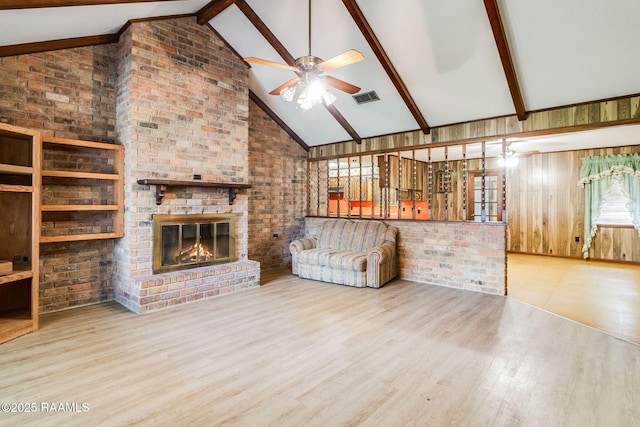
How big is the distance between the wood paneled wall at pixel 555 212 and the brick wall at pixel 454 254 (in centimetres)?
462

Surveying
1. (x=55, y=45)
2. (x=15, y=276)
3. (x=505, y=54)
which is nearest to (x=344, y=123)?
(x=505, y=54)

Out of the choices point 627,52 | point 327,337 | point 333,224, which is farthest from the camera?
point 333,224

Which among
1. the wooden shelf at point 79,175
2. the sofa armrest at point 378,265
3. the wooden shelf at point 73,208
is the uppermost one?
the wooden shelf at point 79,175

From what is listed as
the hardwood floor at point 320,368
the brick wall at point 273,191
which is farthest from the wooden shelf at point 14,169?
the brick wall at point 273,191

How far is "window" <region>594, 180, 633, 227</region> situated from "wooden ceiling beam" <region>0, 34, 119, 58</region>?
10.1m

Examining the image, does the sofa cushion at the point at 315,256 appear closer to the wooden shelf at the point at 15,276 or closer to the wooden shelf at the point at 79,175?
the wooden shelf at the point at 79,175

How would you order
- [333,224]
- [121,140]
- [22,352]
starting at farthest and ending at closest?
[333,224] → [121,140] → [22,352]

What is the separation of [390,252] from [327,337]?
2.51 metres

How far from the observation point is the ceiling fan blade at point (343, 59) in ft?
9.71

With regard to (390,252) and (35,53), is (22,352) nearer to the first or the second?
(35,53)

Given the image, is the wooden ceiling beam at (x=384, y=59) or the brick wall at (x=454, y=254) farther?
the brick wall at (x=454, y=254)

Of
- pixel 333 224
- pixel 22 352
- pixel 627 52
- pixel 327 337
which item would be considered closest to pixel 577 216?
pixel 627 52

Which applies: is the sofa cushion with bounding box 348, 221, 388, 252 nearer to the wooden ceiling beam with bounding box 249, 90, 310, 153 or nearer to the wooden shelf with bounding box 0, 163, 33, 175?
the wooden ceiling beam with bounding box 249, 90, 310, 153

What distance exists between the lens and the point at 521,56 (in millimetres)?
3949
